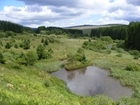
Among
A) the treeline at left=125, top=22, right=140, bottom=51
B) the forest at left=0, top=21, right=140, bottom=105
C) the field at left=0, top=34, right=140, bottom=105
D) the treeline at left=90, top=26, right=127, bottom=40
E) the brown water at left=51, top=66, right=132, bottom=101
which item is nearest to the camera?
the field at left=0, top=34, right=140, bottom=105

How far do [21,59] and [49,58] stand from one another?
45.6ft

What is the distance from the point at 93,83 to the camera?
1535 inches

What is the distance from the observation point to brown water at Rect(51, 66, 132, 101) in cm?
3362

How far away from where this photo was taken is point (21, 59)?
43.8m

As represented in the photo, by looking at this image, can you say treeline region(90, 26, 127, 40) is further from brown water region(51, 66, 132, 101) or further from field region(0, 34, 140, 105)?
brown water region(51, 66, 132, 101)

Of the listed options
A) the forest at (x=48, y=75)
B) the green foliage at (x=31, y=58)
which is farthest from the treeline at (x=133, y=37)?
the green foliage at (x=31, y=58)

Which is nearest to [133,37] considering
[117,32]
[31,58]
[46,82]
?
[117,32]

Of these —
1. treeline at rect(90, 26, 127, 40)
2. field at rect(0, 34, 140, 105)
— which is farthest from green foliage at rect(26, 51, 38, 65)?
treeline at rect(90, 26, 127, 40)

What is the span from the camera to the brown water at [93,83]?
110 ft

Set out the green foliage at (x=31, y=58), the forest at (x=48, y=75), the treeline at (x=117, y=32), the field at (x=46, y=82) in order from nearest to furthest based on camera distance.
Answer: the field at (x=46, y=82) → the forest at (x=48, y=75) → the green foliage at (x=31, y=58) → the treeline at (x=117, y=32)

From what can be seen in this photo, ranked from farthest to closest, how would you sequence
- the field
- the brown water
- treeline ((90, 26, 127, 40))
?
treeline ((90, 26, 127, 40)), the brown water, the field

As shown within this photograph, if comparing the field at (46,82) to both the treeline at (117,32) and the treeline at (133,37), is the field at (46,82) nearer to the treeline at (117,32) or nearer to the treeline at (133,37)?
the treeline at (133,37)

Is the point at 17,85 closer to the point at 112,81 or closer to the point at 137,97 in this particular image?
the point at 137,97

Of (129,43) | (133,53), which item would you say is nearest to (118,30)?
(129,43)
